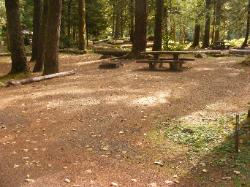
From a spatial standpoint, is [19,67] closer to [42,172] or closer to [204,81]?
[204,81]

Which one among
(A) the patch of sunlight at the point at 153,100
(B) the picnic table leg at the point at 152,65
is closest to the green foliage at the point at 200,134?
(A) the patch of sunlight at the point at 153,100

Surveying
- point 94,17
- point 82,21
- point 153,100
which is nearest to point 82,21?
point 82,21

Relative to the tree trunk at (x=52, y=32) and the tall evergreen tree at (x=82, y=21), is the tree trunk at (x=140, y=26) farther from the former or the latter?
the tall evergreen tree at (x=82, y=21)

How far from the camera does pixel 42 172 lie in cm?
677

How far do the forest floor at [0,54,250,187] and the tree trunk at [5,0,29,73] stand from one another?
325 centimetres

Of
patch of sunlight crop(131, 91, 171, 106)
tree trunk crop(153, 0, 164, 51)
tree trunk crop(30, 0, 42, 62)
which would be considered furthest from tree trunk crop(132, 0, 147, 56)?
patch of sunlight crop(131, 91, 171, 106)

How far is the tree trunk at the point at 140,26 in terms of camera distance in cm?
2127

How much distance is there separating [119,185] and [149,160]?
1.06 metres

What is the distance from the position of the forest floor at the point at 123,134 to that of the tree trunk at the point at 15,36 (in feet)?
10.7

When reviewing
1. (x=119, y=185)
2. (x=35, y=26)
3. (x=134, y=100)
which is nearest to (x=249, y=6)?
(x=35, y=26)

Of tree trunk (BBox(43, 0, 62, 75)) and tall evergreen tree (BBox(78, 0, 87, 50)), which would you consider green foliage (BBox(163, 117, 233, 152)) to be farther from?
tall evergreen tree (BBox(78, 0, 87, 50))

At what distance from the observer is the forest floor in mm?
6648

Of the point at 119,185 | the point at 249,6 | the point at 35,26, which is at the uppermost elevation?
the point at 249,6

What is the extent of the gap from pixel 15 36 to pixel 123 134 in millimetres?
9685
